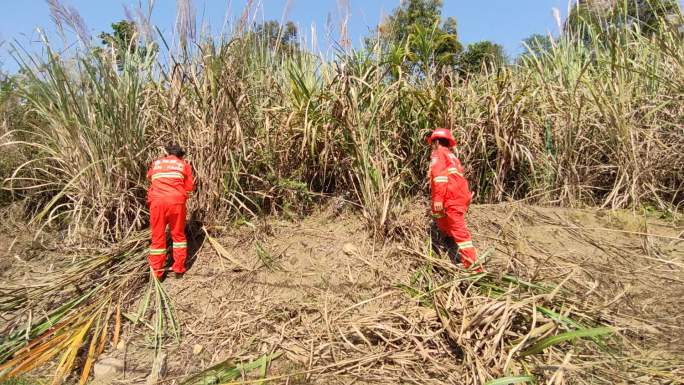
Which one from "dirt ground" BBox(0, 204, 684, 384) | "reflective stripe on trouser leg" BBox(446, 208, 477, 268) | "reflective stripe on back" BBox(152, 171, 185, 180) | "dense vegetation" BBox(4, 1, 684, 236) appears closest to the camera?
"dirt ground" BBox(0, 204, 684, 384)

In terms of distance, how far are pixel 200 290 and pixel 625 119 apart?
439cm

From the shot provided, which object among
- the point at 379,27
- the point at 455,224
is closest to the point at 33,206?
the point at 379,27

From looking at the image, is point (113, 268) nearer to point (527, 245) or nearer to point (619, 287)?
point (527, 245)

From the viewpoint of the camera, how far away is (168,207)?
10.2 feet

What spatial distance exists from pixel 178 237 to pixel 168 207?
0.27 m

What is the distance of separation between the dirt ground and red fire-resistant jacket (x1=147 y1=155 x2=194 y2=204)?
22.6 inches

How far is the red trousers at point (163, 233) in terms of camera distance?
3.10 meters

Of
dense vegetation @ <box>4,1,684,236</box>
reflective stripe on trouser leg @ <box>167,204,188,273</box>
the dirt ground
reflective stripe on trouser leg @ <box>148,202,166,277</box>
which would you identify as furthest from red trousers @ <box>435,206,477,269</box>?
reflective stripe on trouser leg @ <box>148,202,166,277</box>

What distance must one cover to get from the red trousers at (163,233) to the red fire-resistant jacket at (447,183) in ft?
6.94

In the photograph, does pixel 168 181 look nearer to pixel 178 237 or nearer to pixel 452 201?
pixel 178 237

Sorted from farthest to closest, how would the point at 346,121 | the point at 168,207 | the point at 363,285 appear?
the point at 346,121
the point at 168,207
the point at 363,285

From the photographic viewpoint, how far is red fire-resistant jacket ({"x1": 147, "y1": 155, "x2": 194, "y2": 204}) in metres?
3.12

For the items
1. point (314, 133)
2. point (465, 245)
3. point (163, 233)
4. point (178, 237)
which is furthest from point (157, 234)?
point (465, 245)

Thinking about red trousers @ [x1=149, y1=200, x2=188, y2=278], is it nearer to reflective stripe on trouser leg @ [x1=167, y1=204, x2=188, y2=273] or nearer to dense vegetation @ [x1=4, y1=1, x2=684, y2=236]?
reflective stripe on trouser leg @ [x1=167, y1=204, x2=188, y2=273]
